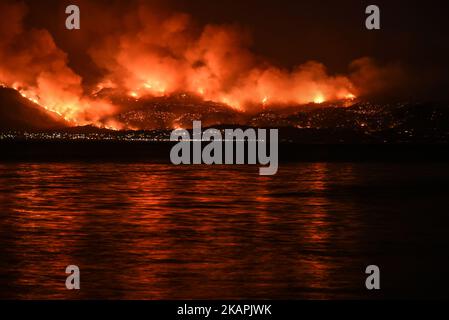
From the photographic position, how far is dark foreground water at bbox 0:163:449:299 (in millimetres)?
25312

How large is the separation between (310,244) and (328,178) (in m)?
45.4

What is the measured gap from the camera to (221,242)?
110ft

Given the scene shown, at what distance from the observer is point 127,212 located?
145ft

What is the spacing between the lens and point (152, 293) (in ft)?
79.5

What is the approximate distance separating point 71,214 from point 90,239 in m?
9.48

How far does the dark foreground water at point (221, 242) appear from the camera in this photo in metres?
25.3
